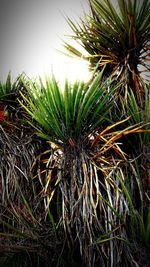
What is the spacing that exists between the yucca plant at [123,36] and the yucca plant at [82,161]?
0.35 m

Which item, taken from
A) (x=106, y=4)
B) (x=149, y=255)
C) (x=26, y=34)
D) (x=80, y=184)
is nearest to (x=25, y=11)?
(x=26, y=34)

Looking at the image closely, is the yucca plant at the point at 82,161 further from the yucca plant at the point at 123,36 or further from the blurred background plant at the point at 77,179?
the yucca plant at the point at 123,36

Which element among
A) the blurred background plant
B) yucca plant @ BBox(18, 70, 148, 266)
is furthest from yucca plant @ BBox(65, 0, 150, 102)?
yucca plant @ BBox(18, 70, 148, 266)

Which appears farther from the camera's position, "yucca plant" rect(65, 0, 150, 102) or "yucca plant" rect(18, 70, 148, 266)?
"yucca plant" rect(65, 0, 150, 102)

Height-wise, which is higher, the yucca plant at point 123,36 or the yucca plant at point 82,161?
the yucca plant at point 123,36

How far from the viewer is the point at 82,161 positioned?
1199mm

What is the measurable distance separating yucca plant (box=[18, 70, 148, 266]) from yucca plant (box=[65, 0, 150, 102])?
0.35 metres

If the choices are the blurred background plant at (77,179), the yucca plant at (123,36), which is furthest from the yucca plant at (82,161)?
the yucca plant at (123,36)

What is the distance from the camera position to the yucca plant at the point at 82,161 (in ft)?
3.83

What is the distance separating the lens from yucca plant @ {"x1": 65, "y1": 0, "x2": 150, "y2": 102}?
4.89 feet

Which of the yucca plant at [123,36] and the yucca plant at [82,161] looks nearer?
the yucca plant at [82,161]

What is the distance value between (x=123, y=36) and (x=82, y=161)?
2.08 ft

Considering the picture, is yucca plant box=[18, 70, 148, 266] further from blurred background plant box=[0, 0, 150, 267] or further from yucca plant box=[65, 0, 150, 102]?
yucca plant box=[65, 0, 150, 102]

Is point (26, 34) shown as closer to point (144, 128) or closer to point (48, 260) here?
point (144, 128)
